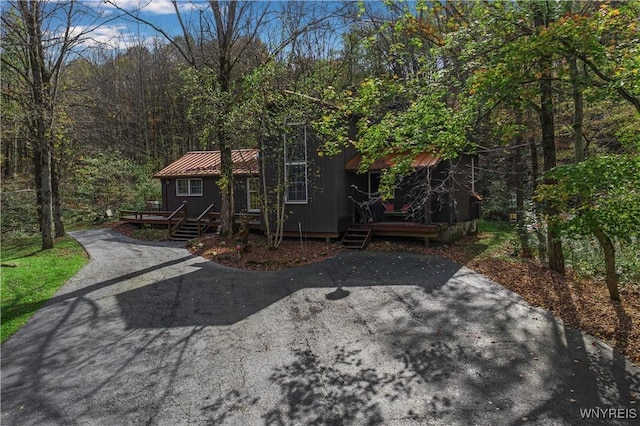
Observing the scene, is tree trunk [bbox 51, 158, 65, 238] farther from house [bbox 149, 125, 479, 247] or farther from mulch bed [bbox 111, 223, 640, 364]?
house [bbox 149, 125, 479, 247]

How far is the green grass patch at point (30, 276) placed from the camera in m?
7.10

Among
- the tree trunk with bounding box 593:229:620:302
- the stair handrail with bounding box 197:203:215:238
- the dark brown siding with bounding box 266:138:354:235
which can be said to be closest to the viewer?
the tree trunk with bounding box 593:229:620:302

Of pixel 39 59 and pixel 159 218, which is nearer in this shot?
pixel 39 59

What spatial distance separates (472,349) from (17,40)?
54.3 feet

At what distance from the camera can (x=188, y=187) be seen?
739 inches

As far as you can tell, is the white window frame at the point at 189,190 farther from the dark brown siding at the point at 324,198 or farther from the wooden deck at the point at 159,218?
the dark brown siding at the point at 324,198

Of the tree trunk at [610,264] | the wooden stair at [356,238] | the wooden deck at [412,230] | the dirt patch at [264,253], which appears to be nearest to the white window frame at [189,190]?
the dirt patch at [264,253]

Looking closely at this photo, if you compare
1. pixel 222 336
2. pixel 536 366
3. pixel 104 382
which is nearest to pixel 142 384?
pixel 104 382

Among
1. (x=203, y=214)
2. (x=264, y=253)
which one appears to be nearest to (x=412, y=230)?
(x=264, y=253)

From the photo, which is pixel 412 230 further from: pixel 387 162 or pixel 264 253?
pixel 264 253

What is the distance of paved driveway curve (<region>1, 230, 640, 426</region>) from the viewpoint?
4.07 metres

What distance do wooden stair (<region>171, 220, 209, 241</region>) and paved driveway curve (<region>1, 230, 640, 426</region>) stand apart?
6804 millimetres

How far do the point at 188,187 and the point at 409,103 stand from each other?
13.3 m

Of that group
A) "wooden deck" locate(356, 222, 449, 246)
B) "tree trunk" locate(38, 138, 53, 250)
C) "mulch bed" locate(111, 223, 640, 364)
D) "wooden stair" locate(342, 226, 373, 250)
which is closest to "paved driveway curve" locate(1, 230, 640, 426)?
"mulch bed" locate(111, 223, 640, 364)
